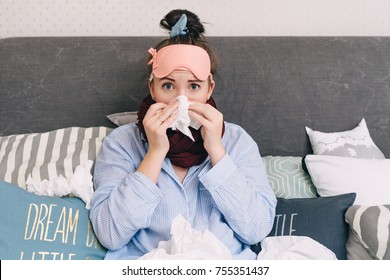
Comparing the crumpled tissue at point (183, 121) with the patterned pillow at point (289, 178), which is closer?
the crumpled tissue at point (183, 121)

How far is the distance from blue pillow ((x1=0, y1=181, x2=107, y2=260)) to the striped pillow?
0.49 feet

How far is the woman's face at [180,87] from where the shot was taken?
139 cm

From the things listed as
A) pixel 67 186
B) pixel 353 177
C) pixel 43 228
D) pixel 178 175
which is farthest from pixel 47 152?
pixel 353 177

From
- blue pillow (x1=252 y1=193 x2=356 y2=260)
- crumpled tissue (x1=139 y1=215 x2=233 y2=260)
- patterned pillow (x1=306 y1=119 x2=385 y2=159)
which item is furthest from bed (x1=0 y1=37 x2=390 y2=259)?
crumpled tissue (x1=139 y1=215 x2=233 y2=260)

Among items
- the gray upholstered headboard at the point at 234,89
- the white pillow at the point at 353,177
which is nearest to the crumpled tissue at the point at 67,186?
the gray upholstered headboard at the point at 234,89

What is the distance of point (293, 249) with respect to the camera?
1372 millimetres

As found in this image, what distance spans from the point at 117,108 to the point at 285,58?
25.4 inches

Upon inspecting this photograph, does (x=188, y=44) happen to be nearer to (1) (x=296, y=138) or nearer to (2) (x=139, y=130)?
(2) (x=139, y=130)
